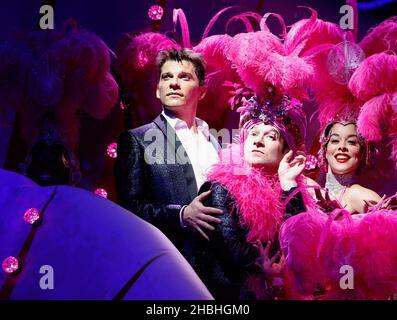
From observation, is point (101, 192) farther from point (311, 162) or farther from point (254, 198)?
point (311, 162)

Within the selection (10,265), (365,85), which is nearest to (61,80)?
(10,265)

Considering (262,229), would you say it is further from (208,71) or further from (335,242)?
(208,71)

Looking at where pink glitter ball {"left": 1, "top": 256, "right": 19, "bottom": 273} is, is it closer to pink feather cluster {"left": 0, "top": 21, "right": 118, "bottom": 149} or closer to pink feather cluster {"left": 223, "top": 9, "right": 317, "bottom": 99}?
pink feather cluster {"left": 0, "top": 21, "right": 118, "bottom": 149}

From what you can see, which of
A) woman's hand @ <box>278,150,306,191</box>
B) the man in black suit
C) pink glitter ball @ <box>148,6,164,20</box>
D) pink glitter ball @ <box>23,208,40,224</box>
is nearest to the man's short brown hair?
the man in black suit

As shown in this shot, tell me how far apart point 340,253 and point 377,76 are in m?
0.52

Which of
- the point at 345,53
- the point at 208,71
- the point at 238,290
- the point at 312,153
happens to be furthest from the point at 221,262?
the point at 345,53

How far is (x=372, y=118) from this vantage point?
6.34 feet

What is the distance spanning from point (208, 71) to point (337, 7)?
459 mm

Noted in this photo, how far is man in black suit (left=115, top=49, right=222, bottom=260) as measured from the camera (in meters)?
1.94

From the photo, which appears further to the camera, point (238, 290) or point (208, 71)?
point (208, 71)

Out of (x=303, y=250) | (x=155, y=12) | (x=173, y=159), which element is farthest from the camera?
(x=155, y=12)

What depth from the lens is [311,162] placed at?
2.03 meters

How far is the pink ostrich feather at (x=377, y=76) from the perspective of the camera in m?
1.92

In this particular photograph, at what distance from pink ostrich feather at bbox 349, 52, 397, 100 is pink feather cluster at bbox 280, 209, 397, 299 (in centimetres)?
36
